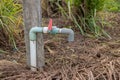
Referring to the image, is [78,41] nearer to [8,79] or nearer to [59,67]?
[59,67]

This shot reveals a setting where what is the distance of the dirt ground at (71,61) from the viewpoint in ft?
7.70

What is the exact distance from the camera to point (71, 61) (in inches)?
102

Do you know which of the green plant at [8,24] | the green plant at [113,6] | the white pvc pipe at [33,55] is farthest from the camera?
the green plant at [113,6]

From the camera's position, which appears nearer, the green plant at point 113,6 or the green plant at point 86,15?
the green plant at point 86,15

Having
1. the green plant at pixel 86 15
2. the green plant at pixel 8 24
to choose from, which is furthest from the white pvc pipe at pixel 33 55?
the green plant at pixel 86 15

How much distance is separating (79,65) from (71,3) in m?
1.58

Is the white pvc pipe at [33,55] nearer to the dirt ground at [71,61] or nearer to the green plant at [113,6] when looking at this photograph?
the dirt ground at [71,61]

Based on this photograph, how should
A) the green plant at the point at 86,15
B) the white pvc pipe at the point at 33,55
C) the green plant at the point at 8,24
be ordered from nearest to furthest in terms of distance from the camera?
1. the white pvc pipe at the point at 33,55
2. the green plant at the point at 8,24
3. the green plant at the point at 86,15

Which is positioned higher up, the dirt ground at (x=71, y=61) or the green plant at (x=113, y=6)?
the green plant at (x=113, y=6)

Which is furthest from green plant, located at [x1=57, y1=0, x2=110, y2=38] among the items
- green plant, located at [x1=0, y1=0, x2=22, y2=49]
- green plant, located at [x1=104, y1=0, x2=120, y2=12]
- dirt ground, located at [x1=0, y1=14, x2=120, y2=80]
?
green plant, located at [x1=104, y1=0, x2=120, y2=12]

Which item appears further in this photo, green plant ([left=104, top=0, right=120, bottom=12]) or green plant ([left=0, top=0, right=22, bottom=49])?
green plant ([left=104, top=0, right=120, bottom=12])

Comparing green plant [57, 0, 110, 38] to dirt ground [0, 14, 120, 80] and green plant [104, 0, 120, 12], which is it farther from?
green plant [104, 0, 120, 12]

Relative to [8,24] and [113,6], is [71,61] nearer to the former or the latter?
[8,24]

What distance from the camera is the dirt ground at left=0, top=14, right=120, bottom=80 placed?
7.70ft
